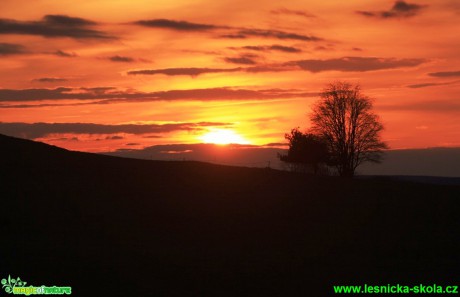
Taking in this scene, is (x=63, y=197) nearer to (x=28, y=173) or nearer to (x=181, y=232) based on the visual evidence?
(x=28, y=173)

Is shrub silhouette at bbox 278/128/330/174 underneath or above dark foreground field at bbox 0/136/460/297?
above

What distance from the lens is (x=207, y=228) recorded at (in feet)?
145

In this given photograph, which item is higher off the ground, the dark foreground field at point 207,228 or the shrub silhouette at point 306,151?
the shrub silhouette at point 306,151

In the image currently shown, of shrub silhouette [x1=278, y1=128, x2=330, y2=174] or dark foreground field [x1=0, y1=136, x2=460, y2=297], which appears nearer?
dark foreground field [x1=0, y1=136, x2=460, y2=297]

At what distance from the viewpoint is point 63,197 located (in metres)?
47.5

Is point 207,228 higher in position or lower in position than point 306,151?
lower

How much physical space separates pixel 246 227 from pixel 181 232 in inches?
184

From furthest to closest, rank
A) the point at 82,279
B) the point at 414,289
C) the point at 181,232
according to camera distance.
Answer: the point at 181,232
the point at 414,289
the point at 82,279

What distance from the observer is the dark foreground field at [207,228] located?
106 ft

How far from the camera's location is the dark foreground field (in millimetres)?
32250

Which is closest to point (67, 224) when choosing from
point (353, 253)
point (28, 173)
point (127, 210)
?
point (127, 210)

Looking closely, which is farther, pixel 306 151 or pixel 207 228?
pixel 306 151

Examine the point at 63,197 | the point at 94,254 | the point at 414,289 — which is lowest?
the point at 414,289

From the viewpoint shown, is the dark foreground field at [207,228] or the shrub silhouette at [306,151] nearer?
the dark foreground field at [207,228]
